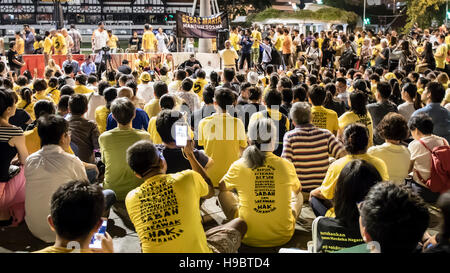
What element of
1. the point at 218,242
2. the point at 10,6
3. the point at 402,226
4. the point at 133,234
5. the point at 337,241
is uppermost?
the point at 10,6

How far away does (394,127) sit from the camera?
4969 mm

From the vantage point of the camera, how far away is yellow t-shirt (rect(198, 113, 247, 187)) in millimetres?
5805

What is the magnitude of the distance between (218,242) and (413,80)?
709cm

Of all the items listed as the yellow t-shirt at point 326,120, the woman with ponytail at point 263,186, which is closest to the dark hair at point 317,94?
the yellow t-shirt at point 326,120

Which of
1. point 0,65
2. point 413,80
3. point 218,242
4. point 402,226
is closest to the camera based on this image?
point 402,226

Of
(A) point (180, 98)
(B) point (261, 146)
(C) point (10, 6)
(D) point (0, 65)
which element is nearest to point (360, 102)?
(B) point (261, 146)

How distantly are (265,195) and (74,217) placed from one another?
2100 millimetres

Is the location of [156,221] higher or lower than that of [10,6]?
lower

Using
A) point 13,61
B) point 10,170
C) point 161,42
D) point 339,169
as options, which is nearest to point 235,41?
point 161,42

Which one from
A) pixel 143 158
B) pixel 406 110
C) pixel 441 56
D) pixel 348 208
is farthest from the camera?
pixel 441 56

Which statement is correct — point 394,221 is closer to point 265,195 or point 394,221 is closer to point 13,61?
point 265,195

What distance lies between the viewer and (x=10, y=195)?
16.4ft

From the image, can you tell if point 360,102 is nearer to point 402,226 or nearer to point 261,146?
point 261,146

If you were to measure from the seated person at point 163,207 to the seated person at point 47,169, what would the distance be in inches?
47.8
